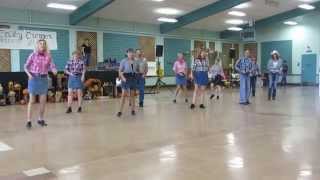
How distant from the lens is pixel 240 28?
2309cm

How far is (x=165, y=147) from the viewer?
204 inches

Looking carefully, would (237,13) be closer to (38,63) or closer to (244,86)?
(244,86)

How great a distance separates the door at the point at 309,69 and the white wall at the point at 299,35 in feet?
0.95

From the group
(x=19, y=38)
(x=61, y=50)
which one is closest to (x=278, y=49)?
(x=61, y=50)

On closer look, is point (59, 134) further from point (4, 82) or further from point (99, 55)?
point (99, 55)

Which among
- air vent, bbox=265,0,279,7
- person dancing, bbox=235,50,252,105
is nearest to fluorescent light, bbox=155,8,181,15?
air vent, bbox=265,0,279,7

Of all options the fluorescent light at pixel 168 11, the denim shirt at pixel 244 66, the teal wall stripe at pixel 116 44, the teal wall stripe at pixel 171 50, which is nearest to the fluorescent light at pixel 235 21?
the teal wall stripe at pixel 171 50

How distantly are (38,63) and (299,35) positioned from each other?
Answer: 1943 centimetres

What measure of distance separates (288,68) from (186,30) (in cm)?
657

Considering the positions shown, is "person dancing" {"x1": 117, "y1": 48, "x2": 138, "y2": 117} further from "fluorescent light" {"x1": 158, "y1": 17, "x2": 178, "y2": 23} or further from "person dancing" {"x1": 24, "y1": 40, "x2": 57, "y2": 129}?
→ "fluorescent light" {"x1": 158, "y1": 17, "x2": 178, "y2": 23}

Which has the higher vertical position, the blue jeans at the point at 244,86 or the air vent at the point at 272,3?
the air vent at the point at 272,3

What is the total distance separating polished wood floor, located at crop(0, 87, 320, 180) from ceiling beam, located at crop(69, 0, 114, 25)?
690cm

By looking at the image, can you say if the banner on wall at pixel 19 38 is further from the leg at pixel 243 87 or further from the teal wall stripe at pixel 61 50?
the leg at pixel 243 87

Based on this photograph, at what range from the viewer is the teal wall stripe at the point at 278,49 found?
23781 mm
